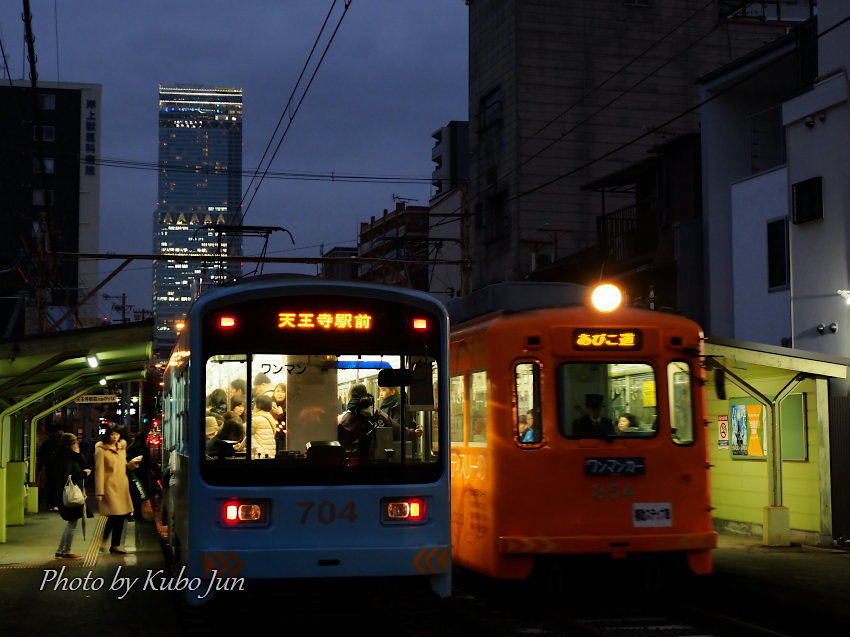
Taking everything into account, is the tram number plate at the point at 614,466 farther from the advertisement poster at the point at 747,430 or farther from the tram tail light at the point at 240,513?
the advertisement poster at the point at 747,430

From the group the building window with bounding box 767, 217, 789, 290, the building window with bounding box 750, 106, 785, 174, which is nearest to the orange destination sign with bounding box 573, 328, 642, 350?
the building window with bounding box 767, 217, 789, 290

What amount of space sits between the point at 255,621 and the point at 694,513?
169 inches

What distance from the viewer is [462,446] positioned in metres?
12.4

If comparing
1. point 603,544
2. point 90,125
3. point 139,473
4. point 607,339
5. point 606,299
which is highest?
point 90,125

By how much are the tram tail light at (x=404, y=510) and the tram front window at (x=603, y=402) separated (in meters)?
2.19

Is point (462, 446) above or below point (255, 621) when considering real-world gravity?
above

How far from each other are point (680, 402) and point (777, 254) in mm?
11161

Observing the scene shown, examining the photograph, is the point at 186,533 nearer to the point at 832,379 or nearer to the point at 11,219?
the point at 832,379

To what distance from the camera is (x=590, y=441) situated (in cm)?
1127

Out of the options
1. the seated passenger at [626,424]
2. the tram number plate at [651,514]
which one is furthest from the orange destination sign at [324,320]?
the tram number plate at [651,514]

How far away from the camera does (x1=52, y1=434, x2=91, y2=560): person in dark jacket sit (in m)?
14.8

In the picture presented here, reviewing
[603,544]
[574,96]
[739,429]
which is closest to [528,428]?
[603,544]

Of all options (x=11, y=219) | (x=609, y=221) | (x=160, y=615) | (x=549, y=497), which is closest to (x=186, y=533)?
(x=160, y=615)

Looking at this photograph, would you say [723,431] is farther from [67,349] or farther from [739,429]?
[67,349]
